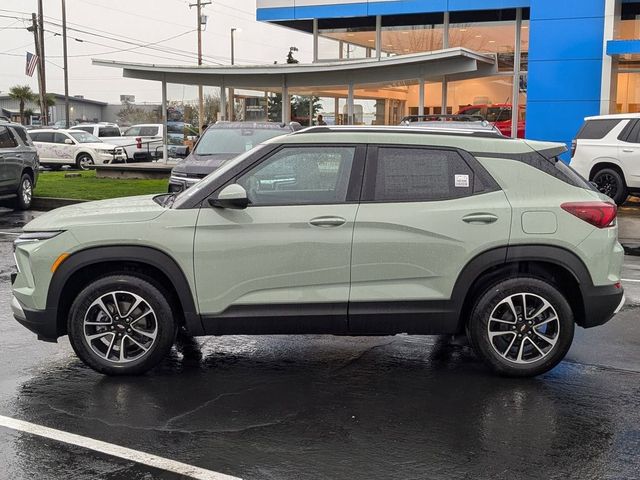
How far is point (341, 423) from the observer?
4.81m

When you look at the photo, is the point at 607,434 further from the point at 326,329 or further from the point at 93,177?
the point at 93,177

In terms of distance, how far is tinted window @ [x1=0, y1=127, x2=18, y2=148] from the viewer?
15594 mm

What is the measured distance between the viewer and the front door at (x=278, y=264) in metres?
5.44

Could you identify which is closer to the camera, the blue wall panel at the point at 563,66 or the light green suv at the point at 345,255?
the light green suv at the point at 345,255

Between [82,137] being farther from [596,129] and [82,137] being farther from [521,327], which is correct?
[521,327]

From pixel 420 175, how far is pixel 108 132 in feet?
104

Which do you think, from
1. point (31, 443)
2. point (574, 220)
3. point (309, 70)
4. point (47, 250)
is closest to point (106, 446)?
point (31, 443)

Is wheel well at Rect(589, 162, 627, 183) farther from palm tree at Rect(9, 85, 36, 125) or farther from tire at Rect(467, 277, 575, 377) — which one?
palm tree at Rect(9, 85, 36, 125)

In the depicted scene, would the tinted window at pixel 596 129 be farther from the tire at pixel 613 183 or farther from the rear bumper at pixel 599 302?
the rear bumper at pixel 599 302

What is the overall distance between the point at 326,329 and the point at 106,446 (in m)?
1.76

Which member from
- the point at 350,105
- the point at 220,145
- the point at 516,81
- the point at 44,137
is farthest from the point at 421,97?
the point at 44,137

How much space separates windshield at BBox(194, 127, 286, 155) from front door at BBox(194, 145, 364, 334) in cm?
828

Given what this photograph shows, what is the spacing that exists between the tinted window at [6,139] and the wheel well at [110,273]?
11018mm

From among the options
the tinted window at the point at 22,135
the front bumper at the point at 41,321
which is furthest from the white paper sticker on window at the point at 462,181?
the tinted window at the point at 22,135
